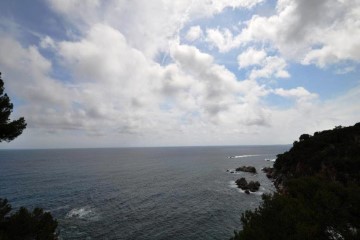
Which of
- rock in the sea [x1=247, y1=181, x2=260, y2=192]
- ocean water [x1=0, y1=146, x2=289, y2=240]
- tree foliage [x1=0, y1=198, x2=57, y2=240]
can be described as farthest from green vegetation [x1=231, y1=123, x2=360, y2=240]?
rock in the sea [x1=247, y1=181, x2=260, y2=192]

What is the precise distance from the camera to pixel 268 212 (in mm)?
23125

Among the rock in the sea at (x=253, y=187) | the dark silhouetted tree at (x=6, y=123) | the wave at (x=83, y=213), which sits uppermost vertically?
the dark silhouetted tree at (x=6, y=123)

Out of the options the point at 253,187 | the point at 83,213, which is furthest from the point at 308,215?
the point at 253,187

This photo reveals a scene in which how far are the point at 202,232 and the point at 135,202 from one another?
2466cm

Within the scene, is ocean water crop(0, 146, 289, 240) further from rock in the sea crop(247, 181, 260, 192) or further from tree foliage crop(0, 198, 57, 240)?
tree foliage crop(0, 198, 57, 240)

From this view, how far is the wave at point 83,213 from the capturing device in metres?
49.8

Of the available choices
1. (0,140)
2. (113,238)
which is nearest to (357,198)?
(0,140)

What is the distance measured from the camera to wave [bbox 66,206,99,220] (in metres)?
→ 49.8

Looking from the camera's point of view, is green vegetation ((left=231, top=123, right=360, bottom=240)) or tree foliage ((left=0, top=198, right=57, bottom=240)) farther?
green vegetation ((left=231, top=123, right=360, bottom=240))

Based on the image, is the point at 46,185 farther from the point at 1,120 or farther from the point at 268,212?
the point at 268,212

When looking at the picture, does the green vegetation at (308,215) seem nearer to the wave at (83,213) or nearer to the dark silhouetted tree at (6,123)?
the dark silhouetted tree at (6,123)

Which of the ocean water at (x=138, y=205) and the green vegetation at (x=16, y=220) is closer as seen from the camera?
the green vegetation at (x=16, y=220)

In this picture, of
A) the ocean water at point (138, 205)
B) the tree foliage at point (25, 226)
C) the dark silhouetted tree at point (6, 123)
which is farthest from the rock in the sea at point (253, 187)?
the dark silhouetted tree at point (6, 123)

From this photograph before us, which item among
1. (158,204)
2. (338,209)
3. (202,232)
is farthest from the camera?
(158,204)
